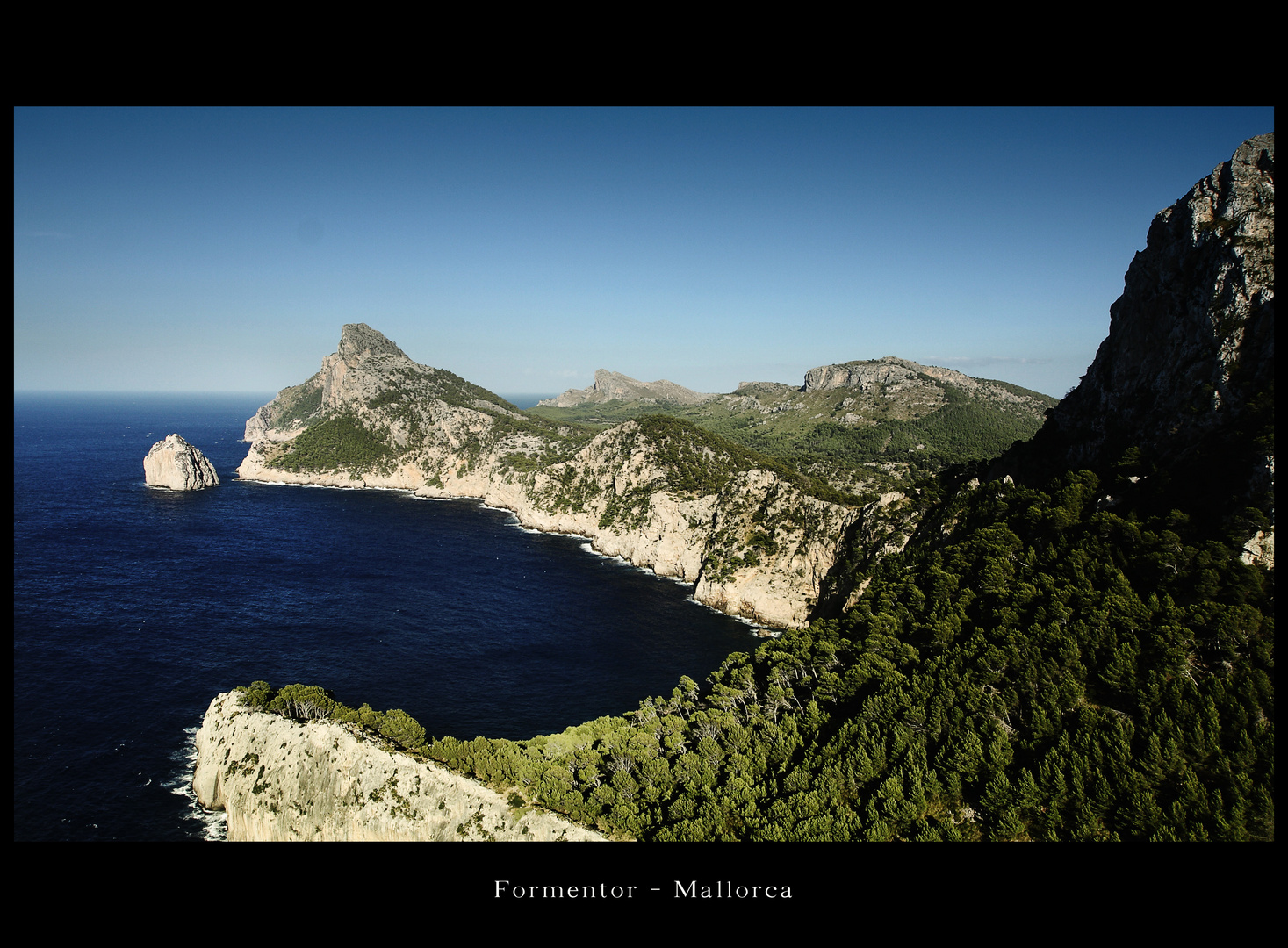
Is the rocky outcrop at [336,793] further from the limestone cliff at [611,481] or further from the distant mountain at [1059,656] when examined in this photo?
the limestone cliff at [611,481]

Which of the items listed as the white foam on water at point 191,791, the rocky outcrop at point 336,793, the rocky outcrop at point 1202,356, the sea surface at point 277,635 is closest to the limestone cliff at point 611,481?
the sea surface at point 277,635

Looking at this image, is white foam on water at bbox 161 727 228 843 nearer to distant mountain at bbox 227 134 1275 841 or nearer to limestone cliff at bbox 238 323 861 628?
distant mountain at bbox 227 134 1275 841

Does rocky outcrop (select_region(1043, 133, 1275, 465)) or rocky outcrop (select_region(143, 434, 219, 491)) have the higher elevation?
rocky outcrop (select_region(1043, 133, 1275, 465))

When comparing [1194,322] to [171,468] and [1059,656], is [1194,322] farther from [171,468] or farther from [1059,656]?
[171,468]

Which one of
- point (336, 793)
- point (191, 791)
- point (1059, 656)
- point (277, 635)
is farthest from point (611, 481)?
point (1059, 656)

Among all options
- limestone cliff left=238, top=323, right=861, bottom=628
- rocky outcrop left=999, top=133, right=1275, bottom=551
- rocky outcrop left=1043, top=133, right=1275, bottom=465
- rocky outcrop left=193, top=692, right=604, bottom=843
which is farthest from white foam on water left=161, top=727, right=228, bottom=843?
rocky outcrop left=1043, top=133, right=1275, bottom=465
